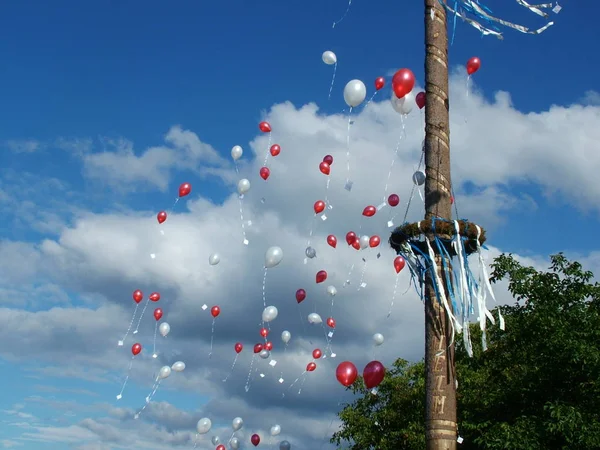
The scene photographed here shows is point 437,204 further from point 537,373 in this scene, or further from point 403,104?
point 537,373

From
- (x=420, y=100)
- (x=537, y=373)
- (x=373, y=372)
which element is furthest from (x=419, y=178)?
(x=537, y=373)

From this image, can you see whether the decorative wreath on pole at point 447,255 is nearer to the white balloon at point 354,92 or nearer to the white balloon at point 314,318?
the white balloon at point 354,92

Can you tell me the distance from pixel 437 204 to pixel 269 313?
8723 millimetres

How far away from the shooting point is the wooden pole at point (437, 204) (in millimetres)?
5812

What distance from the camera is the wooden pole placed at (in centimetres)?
581

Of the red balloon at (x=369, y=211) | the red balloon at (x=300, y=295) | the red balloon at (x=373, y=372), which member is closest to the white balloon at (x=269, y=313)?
the red balloon at (x=300, y=295)

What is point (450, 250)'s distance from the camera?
20.9 feet

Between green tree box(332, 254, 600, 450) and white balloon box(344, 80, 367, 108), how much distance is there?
5981 mm

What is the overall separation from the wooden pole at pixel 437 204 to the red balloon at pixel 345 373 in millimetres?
2895

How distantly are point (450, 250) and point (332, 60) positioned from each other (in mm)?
7089

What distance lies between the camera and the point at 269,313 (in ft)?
47.9

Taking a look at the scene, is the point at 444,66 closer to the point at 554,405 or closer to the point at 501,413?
the point at 554,405

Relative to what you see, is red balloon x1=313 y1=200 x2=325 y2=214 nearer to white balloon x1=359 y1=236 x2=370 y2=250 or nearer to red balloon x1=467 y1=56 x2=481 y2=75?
white balloon x1=359 y1=236 x2=370 y2=250

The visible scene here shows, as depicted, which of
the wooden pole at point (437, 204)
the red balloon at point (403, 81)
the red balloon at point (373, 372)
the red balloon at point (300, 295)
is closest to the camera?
the wooden pole at point (437, 204)
